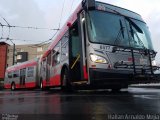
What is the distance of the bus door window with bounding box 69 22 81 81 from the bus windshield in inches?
51.2

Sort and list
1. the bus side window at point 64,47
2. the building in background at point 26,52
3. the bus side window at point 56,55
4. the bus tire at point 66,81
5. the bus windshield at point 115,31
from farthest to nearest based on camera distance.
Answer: the building in background at point 26,52 < the bus side window at point 56,55 < the bus side window at point 64,47 < the bus tire at point 66,81 < the bus windshield at point 115,31

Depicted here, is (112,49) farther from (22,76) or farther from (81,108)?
(22,76)

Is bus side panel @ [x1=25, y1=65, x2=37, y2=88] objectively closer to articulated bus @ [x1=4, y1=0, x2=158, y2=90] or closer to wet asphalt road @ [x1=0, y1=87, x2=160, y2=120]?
articulated bus @ [x1=4, y1=0, x2=158, y2=90]

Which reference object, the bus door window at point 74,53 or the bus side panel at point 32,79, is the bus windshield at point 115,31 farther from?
the bus side panel at point 32,79

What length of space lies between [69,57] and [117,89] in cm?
308

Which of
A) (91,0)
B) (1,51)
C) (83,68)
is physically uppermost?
(1,51)

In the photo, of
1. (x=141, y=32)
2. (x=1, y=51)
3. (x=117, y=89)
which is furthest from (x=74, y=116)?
(x=1, y=51)

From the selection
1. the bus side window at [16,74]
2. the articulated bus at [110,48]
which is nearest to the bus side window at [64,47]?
the articulated bus at [110,48]

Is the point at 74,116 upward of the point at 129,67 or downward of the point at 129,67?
downward

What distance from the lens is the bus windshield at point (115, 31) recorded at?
30.0 ft

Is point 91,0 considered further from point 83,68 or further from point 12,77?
point 12,77

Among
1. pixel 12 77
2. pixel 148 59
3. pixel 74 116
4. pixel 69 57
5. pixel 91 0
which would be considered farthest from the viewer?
pixel 12 77

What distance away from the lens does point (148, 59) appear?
9.59 m

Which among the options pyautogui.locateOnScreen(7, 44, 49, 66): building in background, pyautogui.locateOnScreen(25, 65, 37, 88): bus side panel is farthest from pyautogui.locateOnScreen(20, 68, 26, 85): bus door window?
pyautogui.locateOnScreen(7, 44, 49, 66): building in background
